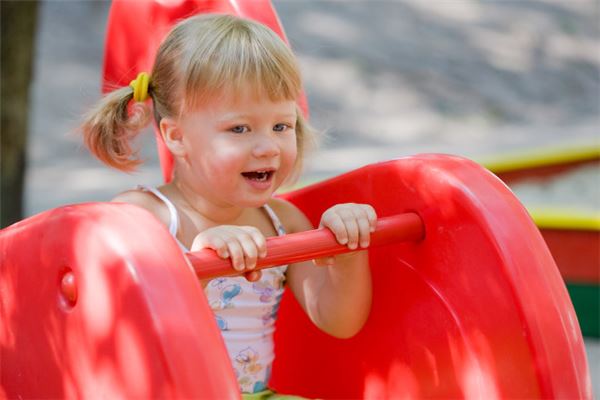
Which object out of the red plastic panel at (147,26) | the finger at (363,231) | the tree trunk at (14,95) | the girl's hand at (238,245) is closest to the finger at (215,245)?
the girl's hand at (238,245)

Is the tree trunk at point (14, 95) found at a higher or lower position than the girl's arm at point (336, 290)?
higher

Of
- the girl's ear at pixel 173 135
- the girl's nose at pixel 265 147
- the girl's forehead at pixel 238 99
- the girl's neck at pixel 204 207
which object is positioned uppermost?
the girl's forehead at pixel 238 99

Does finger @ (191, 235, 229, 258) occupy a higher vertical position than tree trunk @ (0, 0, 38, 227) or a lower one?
lower

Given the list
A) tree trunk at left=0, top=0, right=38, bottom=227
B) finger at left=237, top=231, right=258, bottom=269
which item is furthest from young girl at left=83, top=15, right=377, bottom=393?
tree trunk at left=0, top=0, right=38, bottom=227

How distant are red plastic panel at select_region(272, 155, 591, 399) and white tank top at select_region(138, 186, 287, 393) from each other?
0.14 meters

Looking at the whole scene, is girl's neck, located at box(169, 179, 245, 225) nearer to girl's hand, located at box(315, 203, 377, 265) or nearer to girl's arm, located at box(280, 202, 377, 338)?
girl's arm, located at box(280, 202, 377, 338)

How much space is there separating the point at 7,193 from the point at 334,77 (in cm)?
427

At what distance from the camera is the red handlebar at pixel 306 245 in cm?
164

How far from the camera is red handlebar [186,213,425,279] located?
5.39ft

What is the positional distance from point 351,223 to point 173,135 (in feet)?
1.31

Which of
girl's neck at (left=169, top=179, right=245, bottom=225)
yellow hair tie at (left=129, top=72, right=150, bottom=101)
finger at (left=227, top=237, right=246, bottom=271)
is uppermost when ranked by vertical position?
yellow hair tie at (left=129, top=72, right=150, bottom=101)

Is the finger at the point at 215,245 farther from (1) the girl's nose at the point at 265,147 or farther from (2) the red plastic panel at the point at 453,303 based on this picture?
(2) the red plastic panel at the point at 453,303

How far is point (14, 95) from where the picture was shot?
3.62 metres

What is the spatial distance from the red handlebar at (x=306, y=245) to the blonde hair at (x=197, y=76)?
278 millimetres
